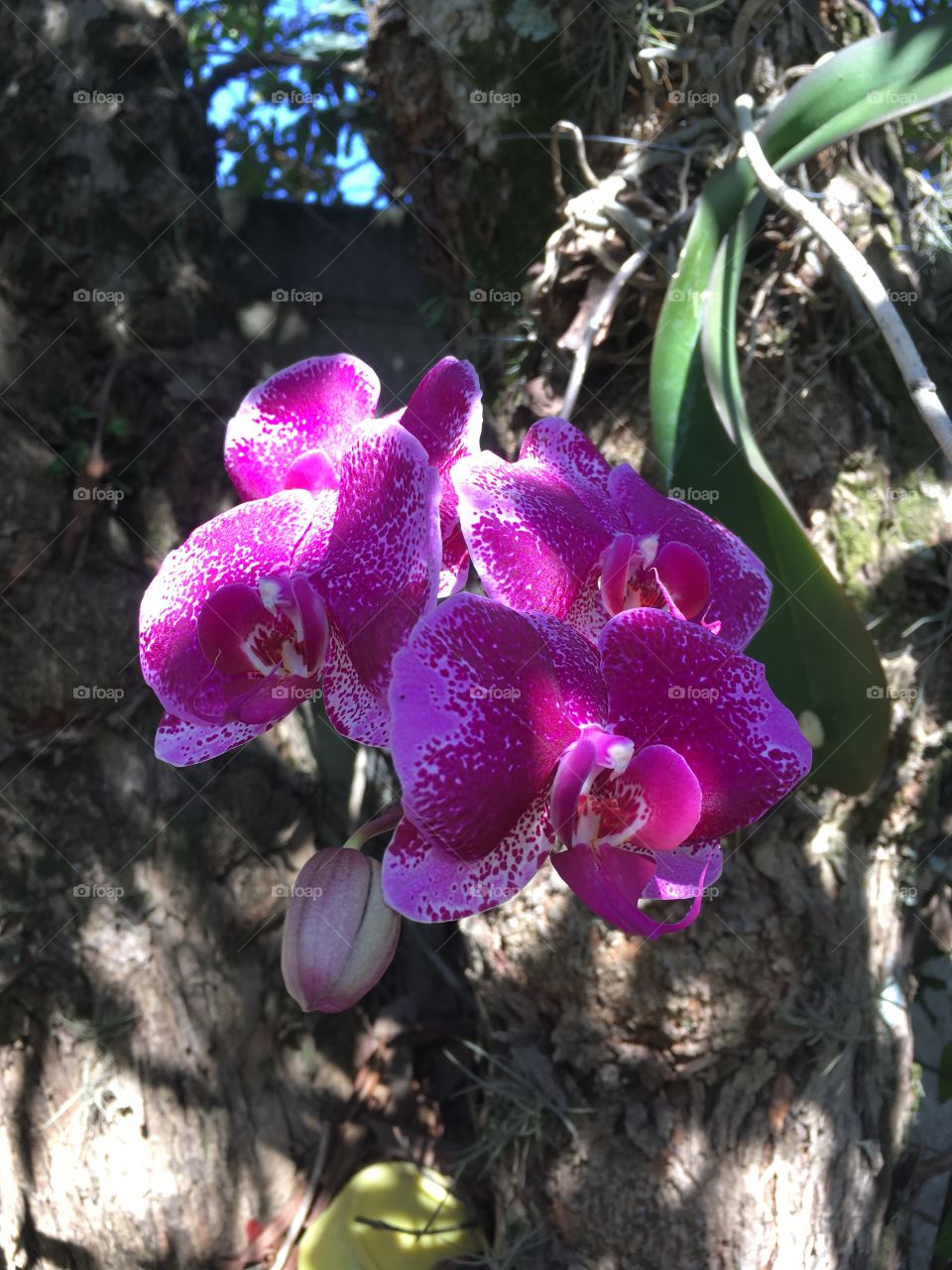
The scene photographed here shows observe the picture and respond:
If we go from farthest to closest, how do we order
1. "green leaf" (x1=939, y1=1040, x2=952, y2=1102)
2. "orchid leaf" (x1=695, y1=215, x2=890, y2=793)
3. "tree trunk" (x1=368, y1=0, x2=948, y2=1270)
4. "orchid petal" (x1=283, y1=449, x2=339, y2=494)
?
"green leaf" (x1=939, y1=1040, x2=952, y2=1102)
"tree trunk" (x1=368, y1=0, x2=948, y2=1270)
"orchid leaf" (x1=695, y1=215, x2=890, y2=793)
"orchid petal" (x1=283, y1=449, x2=339, y2=494)

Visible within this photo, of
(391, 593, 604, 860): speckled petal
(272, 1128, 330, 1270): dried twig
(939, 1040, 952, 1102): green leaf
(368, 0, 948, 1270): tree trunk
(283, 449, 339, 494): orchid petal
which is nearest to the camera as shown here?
(391, 593, 604, 860): speckled petal

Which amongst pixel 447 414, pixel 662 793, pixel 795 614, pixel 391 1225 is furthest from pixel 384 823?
pixel 391 1225

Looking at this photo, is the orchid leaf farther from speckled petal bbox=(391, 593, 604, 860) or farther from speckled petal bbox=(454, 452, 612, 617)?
speckled petal bbox=(391, 593, 604, 860)

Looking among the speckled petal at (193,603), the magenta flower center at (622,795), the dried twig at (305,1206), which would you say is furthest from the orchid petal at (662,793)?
the dried twig at (305,1206)

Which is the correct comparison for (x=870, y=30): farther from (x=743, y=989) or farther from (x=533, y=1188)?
(x=533, y=1188)

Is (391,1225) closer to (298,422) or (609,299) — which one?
(298,422)

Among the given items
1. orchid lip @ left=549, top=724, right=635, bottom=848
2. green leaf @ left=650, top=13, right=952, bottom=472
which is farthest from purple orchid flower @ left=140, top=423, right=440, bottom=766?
green leaf @ left=650, top=13, right=952, bottom=472

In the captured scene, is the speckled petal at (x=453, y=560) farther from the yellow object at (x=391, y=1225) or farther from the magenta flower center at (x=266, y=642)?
the yellow object at (x=391, y=1225)
